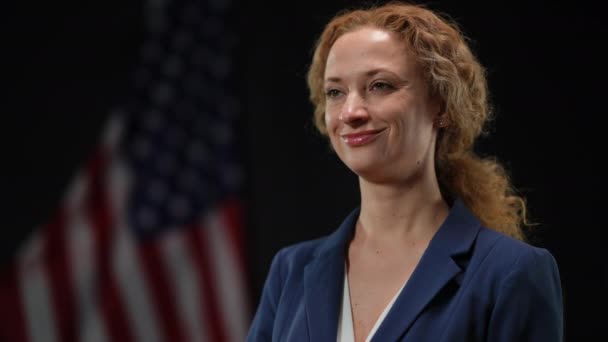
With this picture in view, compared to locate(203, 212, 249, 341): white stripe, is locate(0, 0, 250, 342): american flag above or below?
above

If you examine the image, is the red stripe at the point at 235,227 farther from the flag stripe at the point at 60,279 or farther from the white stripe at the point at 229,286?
the flag stripe at the point at 60,279

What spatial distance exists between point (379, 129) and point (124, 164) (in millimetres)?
1954

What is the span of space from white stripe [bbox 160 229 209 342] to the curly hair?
5.20 ft

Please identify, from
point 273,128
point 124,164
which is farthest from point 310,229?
point 124,164

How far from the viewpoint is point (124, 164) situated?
3199 mm

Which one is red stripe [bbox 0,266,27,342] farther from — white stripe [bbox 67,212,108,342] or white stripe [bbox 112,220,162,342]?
white stripe [bbox 112,220,162,342]

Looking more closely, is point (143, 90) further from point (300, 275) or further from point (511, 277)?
point (511, 277)

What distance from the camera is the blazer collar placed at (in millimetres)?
1355

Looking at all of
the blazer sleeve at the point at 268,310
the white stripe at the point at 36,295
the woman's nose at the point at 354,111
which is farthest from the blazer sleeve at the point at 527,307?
the white stripe at the point at 36,295

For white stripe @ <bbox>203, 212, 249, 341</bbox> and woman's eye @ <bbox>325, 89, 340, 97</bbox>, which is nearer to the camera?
woman's eye @ <bbox>325, 89, 340, 97</bbox>

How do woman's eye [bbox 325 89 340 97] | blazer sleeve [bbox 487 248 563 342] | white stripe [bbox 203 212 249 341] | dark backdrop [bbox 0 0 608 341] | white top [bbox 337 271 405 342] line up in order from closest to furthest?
1. blazer sleeve [bbox 487 248 563 342]
2. white top [bbox 337 271 405 342]
3. woman's eye [bbox 325 89 340 97]
4. dark backdrop [bbox 0 0 608 341]
5. white stripe [bbox 203 212 249 341]

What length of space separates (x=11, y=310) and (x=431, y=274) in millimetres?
2307

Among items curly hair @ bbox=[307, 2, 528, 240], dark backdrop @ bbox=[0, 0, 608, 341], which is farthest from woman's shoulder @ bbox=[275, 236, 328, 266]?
dark backdrop @ bbox=[0, 0, 608, 341]

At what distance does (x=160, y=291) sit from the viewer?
3.15 m
